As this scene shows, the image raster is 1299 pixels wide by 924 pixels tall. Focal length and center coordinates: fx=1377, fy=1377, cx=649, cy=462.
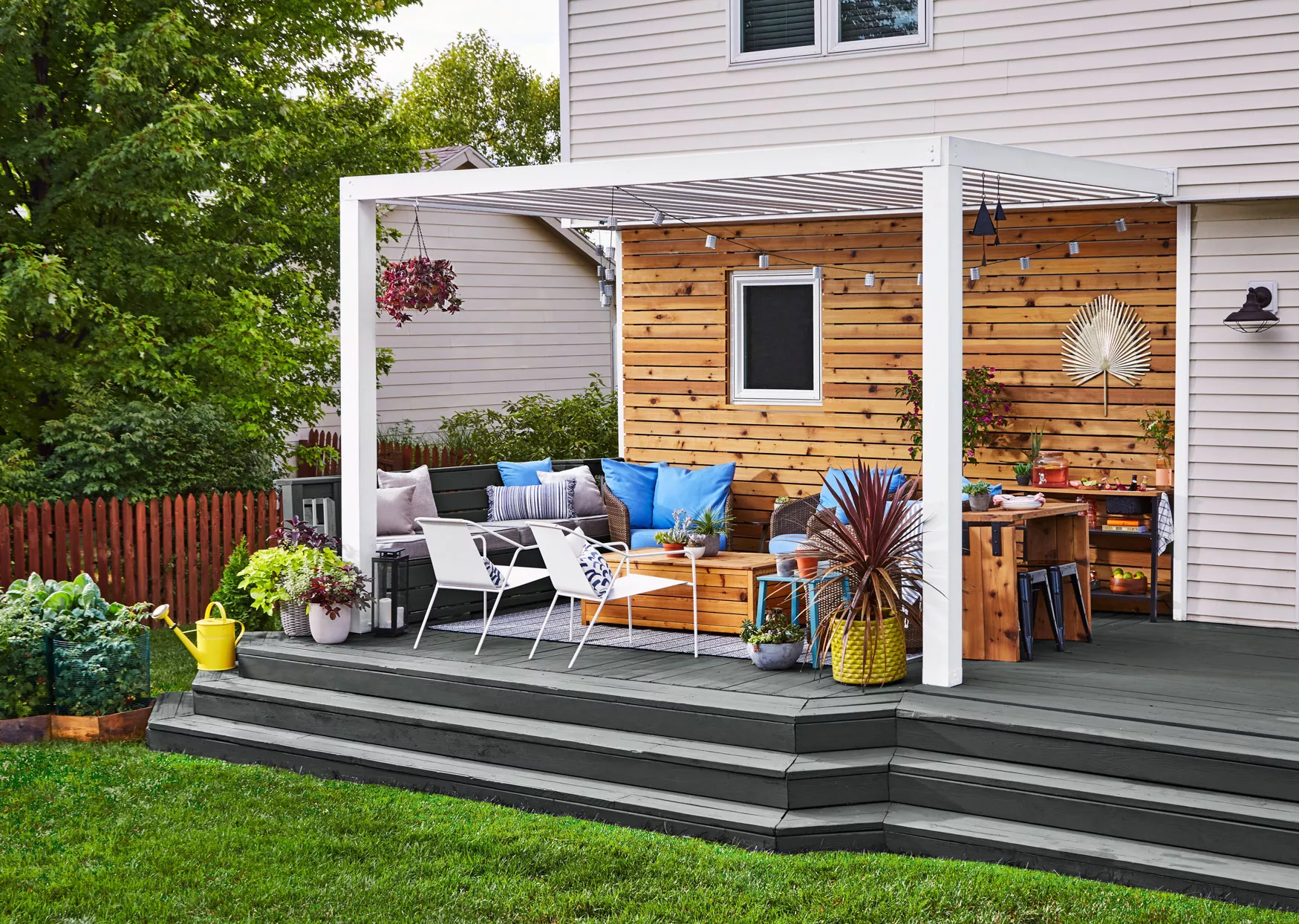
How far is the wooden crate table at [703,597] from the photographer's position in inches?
306

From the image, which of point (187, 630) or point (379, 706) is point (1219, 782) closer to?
point (379, 706)

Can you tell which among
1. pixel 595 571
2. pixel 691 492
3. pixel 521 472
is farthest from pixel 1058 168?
pixel 521 472

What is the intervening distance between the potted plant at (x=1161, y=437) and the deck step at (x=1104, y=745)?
118 inches

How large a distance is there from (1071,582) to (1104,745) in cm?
223

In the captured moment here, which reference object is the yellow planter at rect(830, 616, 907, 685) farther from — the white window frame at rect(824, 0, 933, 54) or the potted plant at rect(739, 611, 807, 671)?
the white window frame at rect(824, 0, 933, 54)

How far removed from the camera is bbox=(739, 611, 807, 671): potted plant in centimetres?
692

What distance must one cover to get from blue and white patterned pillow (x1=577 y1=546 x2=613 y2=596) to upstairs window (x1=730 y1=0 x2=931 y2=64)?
415cm

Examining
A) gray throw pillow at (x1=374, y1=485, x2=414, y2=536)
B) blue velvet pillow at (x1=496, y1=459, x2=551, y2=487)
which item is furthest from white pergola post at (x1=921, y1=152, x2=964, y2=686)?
blue velvet pillow at (x1=496, y1=459, x2=551, y2=487)

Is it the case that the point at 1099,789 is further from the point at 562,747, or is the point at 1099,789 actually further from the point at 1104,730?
the point at 562,747

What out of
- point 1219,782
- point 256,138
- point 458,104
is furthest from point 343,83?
point 458,104

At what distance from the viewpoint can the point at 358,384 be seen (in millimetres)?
8234

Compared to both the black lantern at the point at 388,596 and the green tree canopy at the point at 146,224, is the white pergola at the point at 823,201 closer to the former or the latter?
the black lantern at the point at 388,596

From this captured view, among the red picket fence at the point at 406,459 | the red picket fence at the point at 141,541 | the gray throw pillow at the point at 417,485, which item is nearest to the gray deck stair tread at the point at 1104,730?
the gray throw pillow at the point at 417,485

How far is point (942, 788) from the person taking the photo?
232 inches
